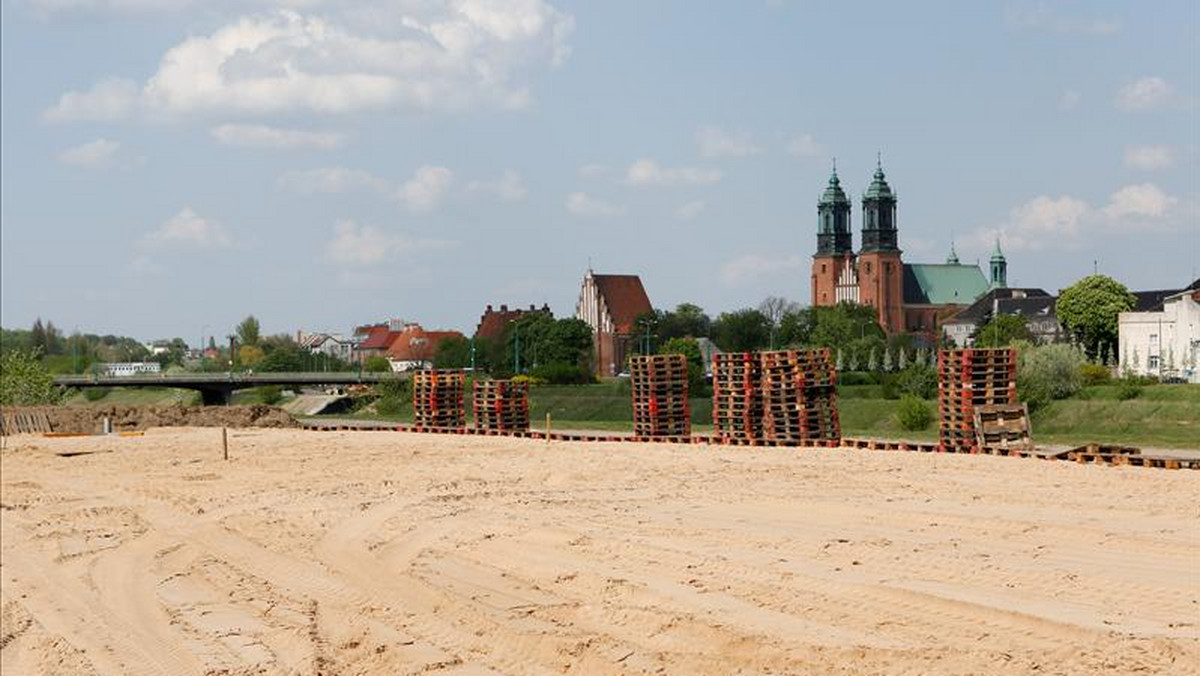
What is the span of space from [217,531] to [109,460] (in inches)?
810

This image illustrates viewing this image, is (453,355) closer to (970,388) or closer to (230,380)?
(230,380)

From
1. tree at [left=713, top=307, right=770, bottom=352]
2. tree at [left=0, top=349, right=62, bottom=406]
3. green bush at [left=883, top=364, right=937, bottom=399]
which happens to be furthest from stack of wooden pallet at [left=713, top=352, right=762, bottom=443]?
tree at [left=713, top=307, right=770, bottom=352]

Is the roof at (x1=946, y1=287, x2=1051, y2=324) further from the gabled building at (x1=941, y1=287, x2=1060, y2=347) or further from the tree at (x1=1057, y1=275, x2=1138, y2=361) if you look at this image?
the tree at (x1=1057, y1=275, x2=1138, y2=361)

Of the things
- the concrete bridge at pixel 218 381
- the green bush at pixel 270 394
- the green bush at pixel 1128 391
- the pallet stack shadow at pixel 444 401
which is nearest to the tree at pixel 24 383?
the concrete bridge at pixel 218 381

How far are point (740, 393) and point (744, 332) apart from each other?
91.3 meters

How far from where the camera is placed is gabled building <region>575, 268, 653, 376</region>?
16062 cm

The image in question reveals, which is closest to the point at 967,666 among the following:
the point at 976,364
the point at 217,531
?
the point at 217,531

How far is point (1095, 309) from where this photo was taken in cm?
10281

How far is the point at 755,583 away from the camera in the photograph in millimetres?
17078

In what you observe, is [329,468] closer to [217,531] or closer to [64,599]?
[217,531]

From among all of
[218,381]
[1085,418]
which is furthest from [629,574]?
[218,381]

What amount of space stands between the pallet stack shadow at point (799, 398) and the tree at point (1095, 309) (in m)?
65.2

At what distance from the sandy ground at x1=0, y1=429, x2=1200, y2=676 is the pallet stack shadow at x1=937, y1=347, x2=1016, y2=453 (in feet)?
14.2

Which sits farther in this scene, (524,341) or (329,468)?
(524,341)
